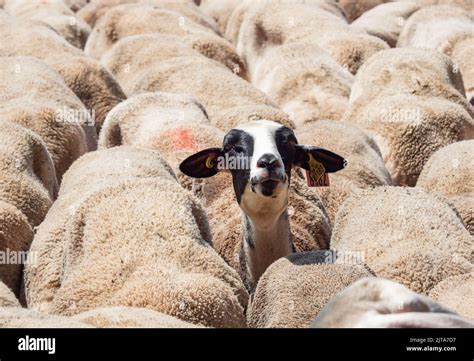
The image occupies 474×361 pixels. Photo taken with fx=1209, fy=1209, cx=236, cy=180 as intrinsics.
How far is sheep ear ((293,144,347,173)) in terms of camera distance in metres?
5.98

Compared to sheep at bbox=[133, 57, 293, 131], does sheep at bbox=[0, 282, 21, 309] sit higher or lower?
higher

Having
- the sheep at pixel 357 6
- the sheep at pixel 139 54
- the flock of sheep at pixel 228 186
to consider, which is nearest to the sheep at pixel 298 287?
the flock of sheep at pixel 228 186

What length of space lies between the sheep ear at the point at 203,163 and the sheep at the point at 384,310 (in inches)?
117

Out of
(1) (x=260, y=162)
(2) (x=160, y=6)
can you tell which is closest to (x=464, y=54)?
(2) (x=160, y=6)

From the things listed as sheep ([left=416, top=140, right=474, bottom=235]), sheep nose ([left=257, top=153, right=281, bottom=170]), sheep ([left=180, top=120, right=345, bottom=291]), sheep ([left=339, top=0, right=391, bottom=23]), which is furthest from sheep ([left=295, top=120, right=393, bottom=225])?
sheep ([left=339, top=0, right=391, bottom=23])

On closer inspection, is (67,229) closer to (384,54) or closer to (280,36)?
(384,54)

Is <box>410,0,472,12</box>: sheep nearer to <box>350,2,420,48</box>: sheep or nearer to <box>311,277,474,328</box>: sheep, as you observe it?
<box>350,2,420,48</box>: sheep

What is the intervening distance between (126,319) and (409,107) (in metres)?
5.62

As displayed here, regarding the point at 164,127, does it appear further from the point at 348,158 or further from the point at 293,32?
the point at 293,32

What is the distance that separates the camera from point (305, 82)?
10.8 m

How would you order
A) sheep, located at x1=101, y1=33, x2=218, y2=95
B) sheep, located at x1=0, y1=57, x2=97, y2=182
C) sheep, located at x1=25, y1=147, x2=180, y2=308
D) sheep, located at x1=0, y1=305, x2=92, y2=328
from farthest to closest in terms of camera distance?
sheep, located at x1=101, y1=33, x2=218, y2=95 < sheep, located at x1=0, y1=57, x2=97, y2=182 < sheep, located at x1=25, y1=147, x2=180, y2=308 < sheep, located at x1=0, y1=305, x2=92, y2=328

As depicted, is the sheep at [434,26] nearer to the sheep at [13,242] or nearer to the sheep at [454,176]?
the sheep at [454,176]

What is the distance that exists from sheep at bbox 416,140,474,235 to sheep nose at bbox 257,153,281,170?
2.17 m
